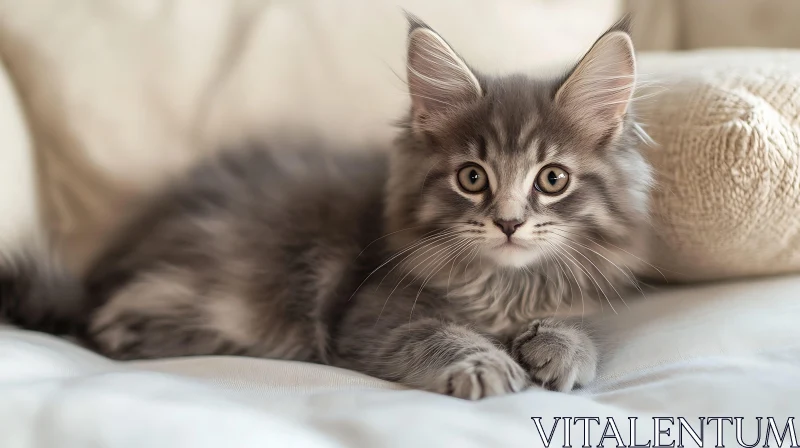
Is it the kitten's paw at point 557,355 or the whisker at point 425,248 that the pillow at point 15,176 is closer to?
the whisker at point 425,248

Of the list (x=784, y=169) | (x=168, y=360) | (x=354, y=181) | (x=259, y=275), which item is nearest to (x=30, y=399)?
(x=168, y=360)

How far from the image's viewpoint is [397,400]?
92cm

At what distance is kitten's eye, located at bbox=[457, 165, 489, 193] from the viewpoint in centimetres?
122

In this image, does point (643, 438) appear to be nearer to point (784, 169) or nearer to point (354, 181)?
point (784, 169)

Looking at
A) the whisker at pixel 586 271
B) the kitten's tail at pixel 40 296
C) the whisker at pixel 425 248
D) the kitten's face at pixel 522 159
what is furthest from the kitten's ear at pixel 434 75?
the kitten's tail at pixel 40 296

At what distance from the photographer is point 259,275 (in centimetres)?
140

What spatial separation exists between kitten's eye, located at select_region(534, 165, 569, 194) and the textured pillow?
0.84 ft

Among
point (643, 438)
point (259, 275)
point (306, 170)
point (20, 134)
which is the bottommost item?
point (643, 438)

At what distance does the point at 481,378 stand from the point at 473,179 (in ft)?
1.33

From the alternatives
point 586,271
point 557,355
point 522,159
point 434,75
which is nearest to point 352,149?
point 434,75

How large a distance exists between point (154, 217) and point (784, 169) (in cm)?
133

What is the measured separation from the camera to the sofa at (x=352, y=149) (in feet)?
2.77

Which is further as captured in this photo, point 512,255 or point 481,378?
point 512,255

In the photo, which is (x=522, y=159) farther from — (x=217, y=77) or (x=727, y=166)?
(x=217, y=77)
